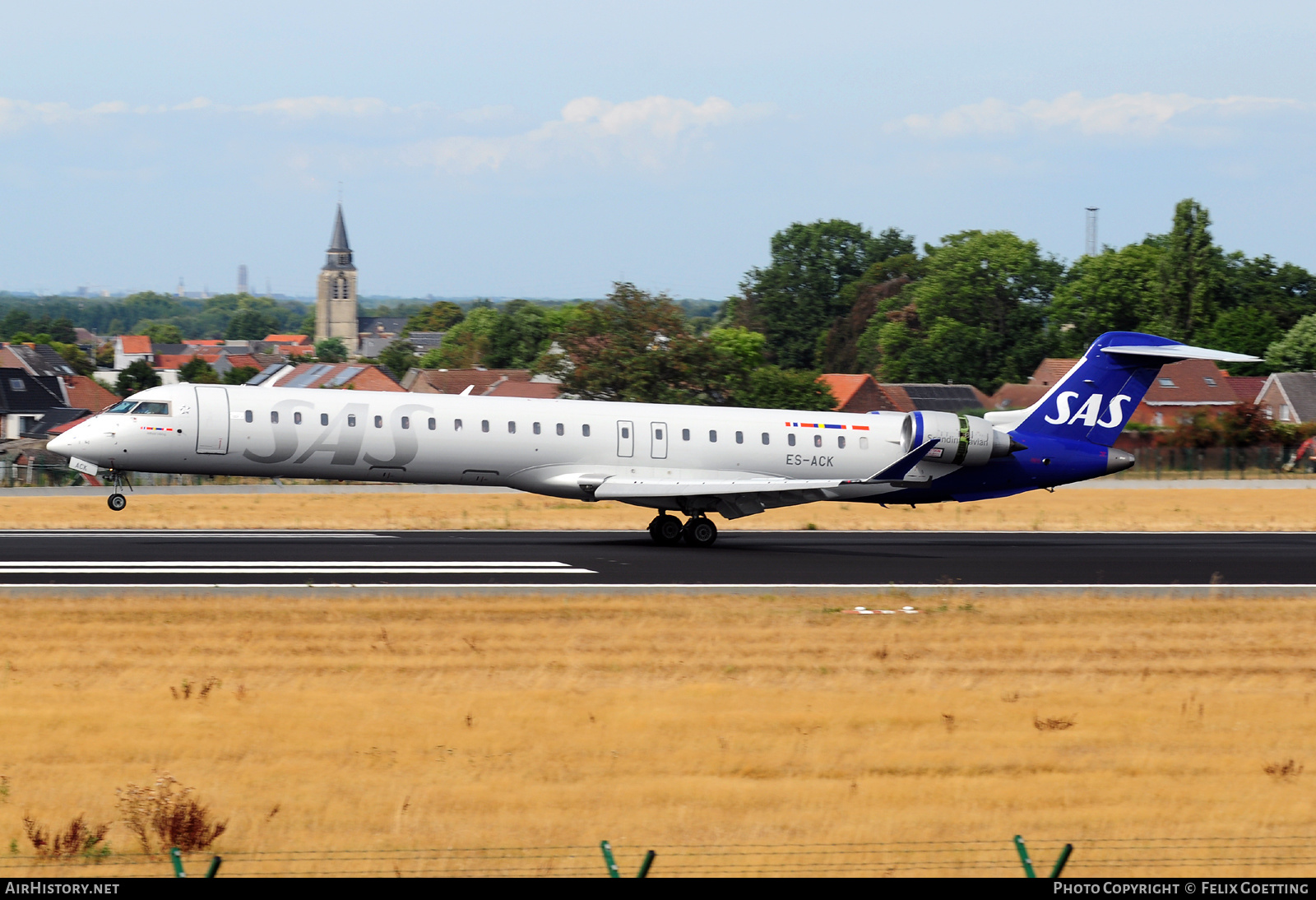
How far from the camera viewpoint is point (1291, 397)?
94312 mm

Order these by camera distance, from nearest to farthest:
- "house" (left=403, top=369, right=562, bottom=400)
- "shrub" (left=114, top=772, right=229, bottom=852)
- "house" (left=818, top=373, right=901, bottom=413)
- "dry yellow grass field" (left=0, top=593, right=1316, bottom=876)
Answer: "shrub" (left=114, top=772, right=229, bottom=852)
"dry yellow grass field" (left=0, top=593, right=1316, bottom=876)
"house" (left=818, top=373, right=901, bottom=413)
"house" (left=403, top=369, right=562, bottom=400)

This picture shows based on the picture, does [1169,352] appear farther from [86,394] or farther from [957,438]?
[86,394]

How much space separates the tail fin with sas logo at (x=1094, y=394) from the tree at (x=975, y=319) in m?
85.6

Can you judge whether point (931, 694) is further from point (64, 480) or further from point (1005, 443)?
point (64, 480)

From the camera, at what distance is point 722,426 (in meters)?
27.5

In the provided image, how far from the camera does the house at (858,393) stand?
8839cm

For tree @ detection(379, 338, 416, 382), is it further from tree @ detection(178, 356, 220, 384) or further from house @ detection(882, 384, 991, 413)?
house @ detection(882, 384, 991, 413)

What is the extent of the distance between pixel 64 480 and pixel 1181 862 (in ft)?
161

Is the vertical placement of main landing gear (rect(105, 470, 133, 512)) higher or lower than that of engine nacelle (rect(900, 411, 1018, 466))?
lower

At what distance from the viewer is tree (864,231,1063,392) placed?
115m

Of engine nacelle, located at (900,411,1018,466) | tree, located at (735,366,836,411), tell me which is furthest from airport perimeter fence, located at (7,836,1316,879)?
tree, located at (735,366,836,411)

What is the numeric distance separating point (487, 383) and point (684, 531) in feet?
270

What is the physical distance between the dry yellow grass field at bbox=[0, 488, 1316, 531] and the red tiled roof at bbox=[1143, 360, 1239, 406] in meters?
51.9

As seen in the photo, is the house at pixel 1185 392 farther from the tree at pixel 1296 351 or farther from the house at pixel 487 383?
the house at pixel 487 383
